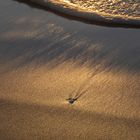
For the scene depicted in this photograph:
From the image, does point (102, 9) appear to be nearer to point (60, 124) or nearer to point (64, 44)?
point (64, 44)

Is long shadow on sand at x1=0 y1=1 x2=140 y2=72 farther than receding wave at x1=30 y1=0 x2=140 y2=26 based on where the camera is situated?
No

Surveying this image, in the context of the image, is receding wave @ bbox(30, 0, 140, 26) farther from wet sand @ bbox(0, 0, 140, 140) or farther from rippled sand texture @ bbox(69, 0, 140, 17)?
wet sand @ bbox(0, 0, 140, 140)

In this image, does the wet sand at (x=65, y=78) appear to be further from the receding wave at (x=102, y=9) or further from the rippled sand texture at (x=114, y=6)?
the rippled sand texture at (x=114, y=6)

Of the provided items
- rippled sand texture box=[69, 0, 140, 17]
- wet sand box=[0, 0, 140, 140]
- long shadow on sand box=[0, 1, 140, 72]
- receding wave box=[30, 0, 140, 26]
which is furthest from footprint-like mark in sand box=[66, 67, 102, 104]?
rippled sand texture box=[69, 0, 140, 17]

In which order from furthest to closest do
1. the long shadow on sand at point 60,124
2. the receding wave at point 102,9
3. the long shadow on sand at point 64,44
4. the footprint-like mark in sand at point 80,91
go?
the receding wave at point 102,9, the long shadow on sand at point 64,44, the footprint-like mark in sand at point 80,91, the long shadow on sand at point 60,124

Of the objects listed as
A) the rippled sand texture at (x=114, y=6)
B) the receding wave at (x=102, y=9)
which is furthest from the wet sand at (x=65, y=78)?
the rippled sand texture at (x=114, y=6)

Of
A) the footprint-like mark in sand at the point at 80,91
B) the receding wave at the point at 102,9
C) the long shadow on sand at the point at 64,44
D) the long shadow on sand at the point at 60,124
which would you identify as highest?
the receding wave at the point at 102,9

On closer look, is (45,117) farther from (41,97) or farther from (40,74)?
(40,74)
